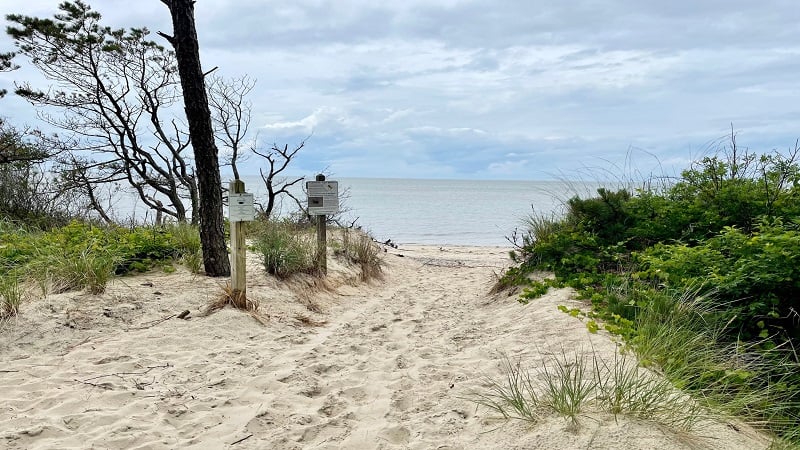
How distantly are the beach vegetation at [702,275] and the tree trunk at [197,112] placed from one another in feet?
13.0

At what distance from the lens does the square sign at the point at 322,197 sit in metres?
9.30

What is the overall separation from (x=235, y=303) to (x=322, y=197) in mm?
3617

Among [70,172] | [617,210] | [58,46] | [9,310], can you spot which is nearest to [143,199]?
[70,172]

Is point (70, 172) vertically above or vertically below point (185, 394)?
above

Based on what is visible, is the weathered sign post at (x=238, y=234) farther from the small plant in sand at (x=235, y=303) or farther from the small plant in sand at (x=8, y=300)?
the small plant in sand at (x=8, y=300)

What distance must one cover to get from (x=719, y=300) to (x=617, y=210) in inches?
130

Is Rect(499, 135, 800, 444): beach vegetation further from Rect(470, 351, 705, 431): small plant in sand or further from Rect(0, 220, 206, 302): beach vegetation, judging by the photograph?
Rect(0, 220, 206, 302): beach vegetation

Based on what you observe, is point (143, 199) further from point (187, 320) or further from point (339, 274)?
point (187, 320)

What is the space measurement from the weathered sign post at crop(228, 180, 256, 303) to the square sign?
3200mm

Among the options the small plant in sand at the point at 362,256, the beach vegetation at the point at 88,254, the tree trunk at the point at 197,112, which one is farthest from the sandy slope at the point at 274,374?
the small plant in sand at the point at 362,256

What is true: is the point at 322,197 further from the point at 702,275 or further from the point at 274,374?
the point at 702,275

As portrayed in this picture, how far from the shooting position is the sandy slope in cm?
328

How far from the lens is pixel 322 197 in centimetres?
938

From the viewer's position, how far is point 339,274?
9148 millimetres
